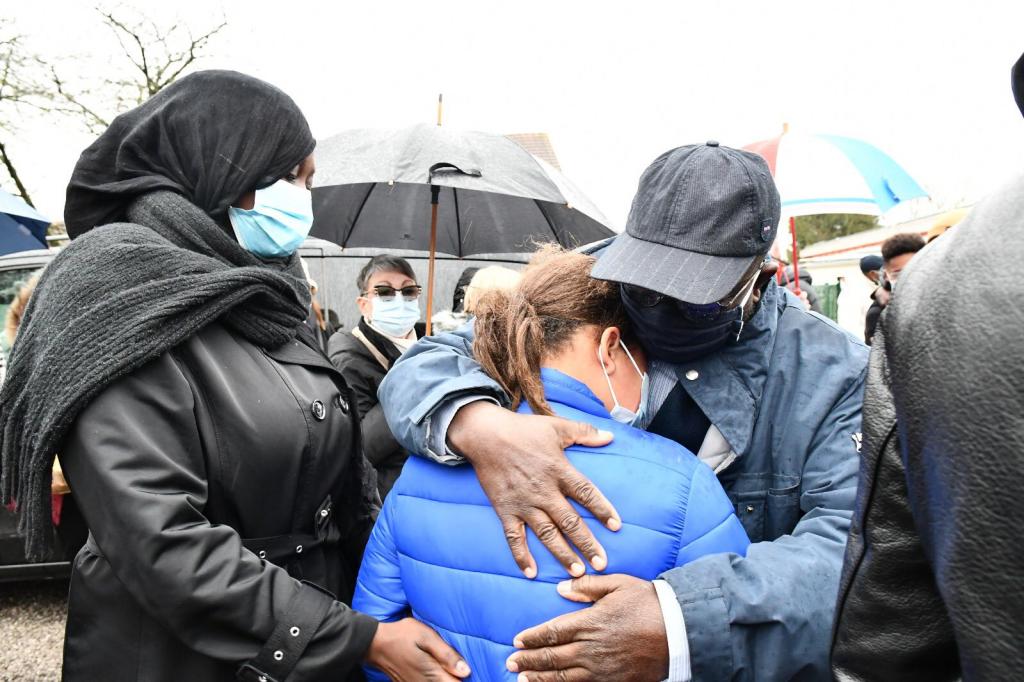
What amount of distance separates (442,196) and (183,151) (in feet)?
9.11

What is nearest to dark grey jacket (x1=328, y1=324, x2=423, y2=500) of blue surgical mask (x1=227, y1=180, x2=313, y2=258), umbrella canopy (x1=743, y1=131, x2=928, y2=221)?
blue surgical mask (x1=227, y1=180, x2=313, y2=258)

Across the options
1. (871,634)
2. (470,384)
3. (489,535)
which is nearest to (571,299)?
(470,384)

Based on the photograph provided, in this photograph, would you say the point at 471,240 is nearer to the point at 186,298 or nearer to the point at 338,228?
the point at 338,228

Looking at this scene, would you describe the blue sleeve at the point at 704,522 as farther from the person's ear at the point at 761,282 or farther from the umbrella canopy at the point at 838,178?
the umbrella canopy at the point at 838,178

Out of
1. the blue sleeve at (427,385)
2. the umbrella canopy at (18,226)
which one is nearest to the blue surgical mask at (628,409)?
the blue sleeve at (427,385)

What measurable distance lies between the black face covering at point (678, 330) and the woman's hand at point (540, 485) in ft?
1.20

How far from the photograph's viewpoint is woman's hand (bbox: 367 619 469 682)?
1.34m

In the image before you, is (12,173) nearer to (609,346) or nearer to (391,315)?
(391,315)

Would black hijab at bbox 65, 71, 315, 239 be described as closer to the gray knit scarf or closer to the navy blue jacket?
the gray knit scarf

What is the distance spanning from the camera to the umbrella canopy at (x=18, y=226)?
5902 mm

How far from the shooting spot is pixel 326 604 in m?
1.48

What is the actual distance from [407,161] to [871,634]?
3.00 metres

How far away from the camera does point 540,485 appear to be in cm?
123

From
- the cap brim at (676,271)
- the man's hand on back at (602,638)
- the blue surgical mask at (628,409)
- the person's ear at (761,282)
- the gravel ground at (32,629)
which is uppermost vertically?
the cap brim at (676,271)
